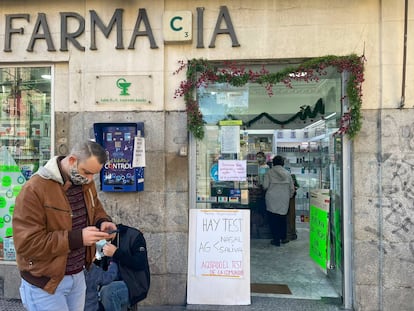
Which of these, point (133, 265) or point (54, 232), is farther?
point (133, 265)

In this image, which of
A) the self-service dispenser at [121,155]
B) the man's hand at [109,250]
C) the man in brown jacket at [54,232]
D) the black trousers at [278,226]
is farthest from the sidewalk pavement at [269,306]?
the black trousers at [278,226]

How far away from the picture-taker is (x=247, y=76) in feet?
13.5

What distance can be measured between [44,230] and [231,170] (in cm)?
263

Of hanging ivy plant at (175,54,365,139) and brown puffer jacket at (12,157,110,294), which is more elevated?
hanging ivy plant at (175,54,365,139)

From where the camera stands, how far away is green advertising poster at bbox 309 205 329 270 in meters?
4.27

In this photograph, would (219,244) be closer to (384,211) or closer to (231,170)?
(231,170)

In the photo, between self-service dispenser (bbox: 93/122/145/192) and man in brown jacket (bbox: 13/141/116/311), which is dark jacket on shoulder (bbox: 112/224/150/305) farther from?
self-service dispenser (bbox: 93/122/145/192)

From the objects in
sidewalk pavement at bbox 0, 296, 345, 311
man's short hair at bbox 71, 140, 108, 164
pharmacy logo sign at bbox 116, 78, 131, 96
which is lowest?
sidewalk pavement at bbox 0, 296, 345, 311

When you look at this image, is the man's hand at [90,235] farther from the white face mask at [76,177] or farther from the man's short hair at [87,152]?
the man's short hair at [87,152]

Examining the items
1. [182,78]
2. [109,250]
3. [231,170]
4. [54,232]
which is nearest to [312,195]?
[231,170]

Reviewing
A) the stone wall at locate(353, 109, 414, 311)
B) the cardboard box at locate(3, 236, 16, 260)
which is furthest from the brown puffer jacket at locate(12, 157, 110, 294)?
the stone wall at locate(353, 109, 414, 311)

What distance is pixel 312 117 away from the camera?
5.95 metres

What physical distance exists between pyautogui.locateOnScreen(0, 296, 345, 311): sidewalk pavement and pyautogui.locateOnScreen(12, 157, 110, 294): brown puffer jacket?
86.3 inches

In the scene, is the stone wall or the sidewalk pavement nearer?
the stone wall
